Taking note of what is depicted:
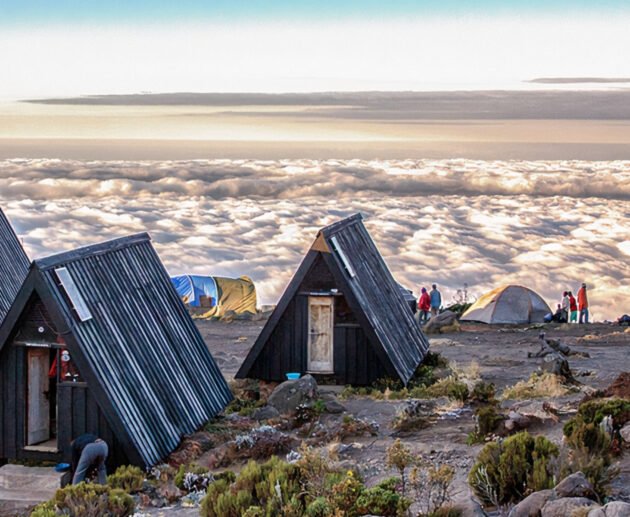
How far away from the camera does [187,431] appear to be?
18531mm

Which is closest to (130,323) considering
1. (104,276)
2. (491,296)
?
(104,276)

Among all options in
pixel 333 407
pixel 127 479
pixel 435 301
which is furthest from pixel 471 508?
pixel 435 301

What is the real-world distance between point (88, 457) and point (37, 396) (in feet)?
7.33

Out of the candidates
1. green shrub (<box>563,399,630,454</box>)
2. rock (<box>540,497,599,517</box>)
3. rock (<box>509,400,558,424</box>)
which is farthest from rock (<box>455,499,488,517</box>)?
rock (<box>509,400,558,424</box>)

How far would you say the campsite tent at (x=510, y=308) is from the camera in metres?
37.9

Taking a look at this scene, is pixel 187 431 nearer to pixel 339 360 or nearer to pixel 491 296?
pixel 339 360

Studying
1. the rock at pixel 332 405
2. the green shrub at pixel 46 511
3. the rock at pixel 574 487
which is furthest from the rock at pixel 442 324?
the rock at pixel 574 487

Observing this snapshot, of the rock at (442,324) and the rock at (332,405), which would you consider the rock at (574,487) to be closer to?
the rock at (332,405)

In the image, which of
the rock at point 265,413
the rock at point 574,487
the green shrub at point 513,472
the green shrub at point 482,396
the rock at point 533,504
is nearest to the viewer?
the rock at point 533,504

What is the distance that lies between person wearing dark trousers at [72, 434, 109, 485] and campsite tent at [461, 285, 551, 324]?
76.8ft

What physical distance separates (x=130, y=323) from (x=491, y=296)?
22.6 meters

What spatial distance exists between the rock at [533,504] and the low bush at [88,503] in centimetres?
531

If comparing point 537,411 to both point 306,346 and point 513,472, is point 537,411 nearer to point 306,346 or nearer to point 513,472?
point 513,472

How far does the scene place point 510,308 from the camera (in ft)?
125
